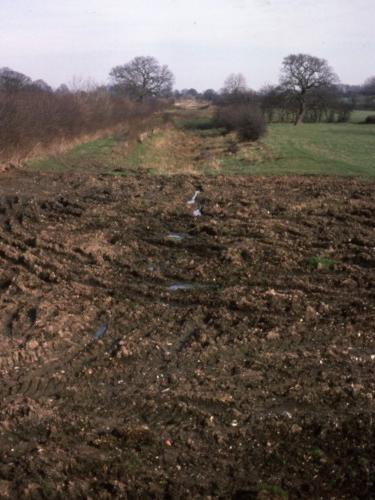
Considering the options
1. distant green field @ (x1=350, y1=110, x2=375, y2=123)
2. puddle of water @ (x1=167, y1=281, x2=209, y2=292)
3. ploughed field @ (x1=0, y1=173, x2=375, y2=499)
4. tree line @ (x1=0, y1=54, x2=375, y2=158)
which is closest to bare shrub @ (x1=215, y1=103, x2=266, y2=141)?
tree line @ (x1=0, y1=54, x2=375, y2=158)

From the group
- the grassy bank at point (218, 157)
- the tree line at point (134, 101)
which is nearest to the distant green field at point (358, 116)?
the tree line at point (134, 101)

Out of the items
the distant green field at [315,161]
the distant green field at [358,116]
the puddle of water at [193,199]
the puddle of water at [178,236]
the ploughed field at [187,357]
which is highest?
the distant green field at [358,116]

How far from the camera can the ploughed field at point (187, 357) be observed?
5.39 metres

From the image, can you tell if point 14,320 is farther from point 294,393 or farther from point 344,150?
point 344,150

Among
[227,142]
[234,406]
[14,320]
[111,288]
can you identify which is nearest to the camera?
[234,406]

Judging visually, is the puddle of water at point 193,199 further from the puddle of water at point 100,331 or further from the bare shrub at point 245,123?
the bare shrub at point 245,123

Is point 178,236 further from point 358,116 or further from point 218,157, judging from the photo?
point 358,116

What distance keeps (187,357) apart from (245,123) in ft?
118

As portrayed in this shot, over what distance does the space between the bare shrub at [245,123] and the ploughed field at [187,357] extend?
27.2m

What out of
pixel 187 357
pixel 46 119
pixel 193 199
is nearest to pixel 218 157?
pixel 46 119

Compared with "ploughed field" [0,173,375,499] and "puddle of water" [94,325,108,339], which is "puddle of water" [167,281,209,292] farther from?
"puddle of water" [94,325,108,339]

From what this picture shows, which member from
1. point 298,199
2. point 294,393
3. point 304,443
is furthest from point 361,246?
point 304,443

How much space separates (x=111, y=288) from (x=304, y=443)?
16.4ft

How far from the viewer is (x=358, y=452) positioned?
18.5ft
